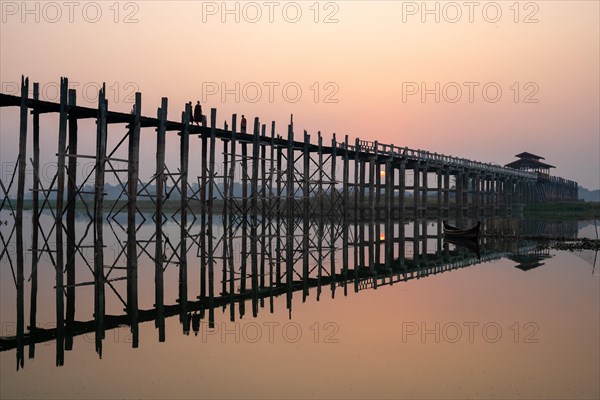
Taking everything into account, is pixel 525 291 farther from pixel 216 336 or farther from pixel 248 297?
pixel 216 336

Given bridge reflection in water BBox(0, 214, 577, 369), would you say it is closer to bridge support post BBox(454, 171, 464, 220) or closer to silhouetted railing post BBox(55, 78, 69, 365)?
silhouetted railing post BBox(55, 78, 69, 365)

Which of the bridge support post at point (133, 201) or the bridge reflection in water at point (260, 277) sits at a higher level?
the bridge support post at point (133, 201)

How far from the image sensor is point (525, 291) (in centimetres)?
1770

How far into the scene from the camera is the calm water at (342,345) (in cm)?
911

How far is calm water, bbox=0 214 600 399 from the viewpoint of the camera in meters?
9.11

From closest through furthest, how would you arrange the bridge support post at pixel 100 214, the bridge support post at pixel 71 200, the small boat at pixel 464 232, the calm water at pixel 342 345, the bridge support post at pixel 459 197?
the calm water at pixel 342 345
the bridge support post at pixel 100 214
the bridge support post at pixel 71 200
the small boat at pixel 464 232
the bridge support post at pixel 459 197

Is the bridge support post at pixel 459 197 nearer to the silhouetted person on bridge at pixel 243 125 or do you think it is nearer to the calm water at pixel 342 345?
the silhouetted person on bridge at pixel 243 125

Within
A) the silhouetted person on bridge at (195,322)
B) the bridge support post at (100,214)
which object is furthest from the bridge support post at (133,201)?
the silhouetted person on bridge at (195,322)

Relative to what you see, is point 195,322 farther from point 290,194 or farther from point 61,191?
point 290,194

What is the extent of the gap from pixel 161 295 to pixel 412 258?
45.3ft

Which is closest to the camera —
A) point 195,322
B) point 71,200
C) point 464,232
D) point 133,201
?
point 195,322

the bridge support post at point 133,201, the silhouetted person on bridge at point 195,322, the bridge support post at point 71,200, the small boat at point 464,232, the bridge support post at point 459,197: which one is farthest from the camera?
the bridge support post at point 459,197

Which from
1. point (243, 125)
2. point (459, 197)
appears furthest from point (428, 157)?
point (243, 125)

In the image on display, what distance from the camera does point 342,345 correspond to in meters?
11.5
